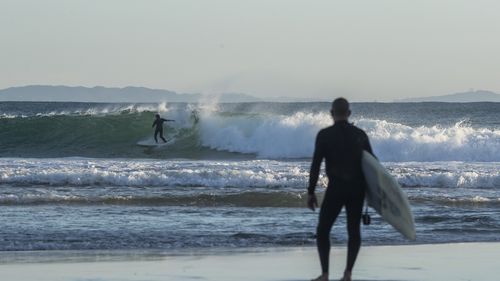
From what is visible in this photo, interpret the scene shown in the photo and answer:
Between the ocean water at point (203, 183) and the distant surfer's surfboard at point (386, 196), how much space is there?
4564 mm

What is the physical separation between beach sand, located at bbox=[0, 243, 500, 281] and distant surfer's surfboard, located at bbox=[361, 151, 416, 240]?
36.7 inches

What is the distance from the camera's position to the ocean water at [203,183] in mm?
14828

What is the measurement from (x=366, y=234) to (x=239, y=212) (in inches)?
150

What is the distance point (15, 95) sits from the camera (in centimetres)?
18325

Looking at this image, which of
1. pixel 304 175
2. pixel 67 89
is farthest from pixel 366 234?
pixel 67 89

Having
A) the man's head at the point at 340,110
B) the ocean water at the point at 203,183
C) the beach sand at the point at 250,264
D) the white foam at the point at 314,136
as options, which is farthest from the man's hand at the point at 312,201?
the white foam at the point at 314,136

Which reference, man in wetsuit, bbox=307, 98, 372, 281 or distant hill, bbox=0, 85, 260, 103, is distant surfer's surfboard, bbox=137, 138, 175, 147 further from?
distant hill, bbox=0, 85, 260, 103

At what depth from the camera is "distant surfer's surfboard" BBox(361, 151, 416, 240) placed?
9203 mm

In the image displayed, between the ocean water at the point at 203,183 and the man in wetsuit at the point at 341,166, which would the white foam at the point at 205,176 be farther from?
the man in wetsuit at the point at 341,166

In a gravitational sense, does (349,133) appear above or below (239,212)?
above

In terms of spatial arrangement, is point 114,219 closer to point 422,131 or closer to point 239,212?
point 239,212

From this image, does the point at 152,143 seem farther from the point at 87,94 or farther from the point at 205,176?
the point at 87,94

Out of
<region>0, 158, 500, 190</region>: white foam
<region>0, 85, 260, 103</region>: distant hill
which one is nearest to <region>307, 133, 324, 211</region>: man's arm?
<region>0, 158, 500, 190</region>: white foam

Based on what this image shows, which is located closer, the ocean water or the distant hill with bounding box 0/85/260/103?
the ocean water
